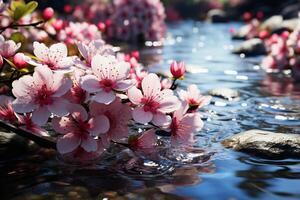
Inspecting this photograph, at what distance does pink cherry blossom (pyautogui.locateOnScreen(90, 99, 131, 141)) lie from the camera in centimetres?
308

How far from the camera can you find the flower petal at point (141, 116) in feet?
9.80

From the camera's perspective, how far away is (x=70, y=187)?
3039mm

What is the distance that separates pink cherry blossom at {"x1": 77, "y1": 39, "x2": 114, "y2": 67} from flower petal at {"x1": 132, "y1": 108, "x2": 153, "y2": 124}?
54cm

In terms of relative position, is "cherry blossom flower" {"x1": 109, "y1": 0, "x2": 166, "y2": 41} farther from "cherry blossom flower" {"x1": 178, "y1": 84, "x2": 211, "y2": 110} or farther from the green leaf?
"cherry blossom flower" {"x1": 178, "y1": 84, "x2": 211, "y2": 110}

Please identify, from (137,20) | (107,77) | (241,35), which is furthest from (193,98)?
(241,35)

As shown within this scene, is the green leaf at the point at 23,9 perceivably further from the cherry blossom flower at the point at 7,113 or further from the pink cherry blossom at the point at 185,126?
the pink cherry blossom at the point at 185,126

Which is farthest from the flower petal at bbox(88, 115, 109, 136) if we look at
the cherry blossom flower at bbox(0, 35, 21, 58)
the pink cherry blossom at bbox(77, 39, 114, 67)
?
the cherry blossom flower at bbox(0, 35, 21, 58)

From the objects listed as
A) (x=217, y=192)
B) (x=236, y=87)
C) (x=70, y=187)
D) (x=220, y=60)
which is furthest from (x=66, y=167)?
(x=220, y=60)

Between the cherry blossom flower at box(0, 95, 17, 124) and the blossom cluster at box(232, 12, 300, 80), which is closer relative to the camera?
the cherry blossom flower at box(0, 95, 17, 124)

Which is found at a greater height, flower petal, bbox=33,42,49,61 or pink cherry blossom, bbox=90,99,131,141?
flower petal, bbox=33,42,49,61

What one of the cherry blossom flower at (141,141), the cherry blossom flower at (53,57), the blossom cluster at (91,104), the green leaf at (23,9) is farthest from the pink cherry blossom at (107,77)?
the green leaf at (23,9)

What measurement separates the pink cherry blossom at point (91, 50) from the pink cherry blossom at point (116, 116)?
392mm

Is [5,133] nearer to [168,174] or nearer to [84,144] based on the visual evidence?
[84,144]

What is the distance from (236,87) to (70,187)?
4589 mm
